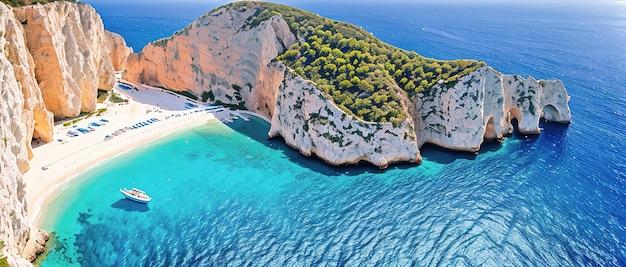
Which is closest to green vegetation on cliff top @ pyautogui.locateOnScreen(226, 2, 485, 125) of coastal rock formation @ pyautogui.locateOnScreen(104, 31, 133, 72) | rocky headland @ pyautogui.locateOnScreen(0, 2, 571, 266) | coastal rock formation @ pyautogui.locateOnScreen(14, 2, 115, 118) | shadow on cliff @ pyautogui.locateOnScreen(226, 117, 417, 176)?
rocky headland @ pyautogui.locateOnScreen(0, 2, 571, 266)

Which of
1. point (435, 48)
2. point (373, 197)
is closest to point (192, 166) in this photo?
point (373, 197)

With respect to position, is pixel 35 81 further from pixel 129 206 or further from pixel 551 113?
pixel 551 113

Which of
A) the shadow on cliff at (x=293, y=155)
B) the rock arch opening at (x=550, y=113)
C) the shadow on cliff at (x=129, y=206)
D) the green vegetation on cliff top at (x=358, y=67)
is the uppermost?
the green vegetation on cliff top at (x=358, y=67)

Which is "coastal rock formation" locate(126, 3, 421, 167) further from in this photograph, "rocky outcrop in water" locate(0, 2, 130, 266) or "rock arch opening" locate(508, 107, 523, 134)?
"rock arch opening" locate(508, 107, 523, 134)

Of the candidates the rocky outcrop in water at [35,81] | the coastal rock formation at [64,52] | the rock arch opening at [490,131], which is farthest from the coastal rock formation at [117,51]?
the rock arch opening at [490,131]

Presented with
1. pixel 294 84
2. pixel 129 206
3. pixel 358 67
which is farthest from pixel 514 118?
pixel 129 206

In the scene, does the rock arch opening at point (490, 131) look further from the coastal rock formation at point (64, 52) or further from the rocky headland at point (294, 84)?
the coastal rock formation at point (64, 52)
